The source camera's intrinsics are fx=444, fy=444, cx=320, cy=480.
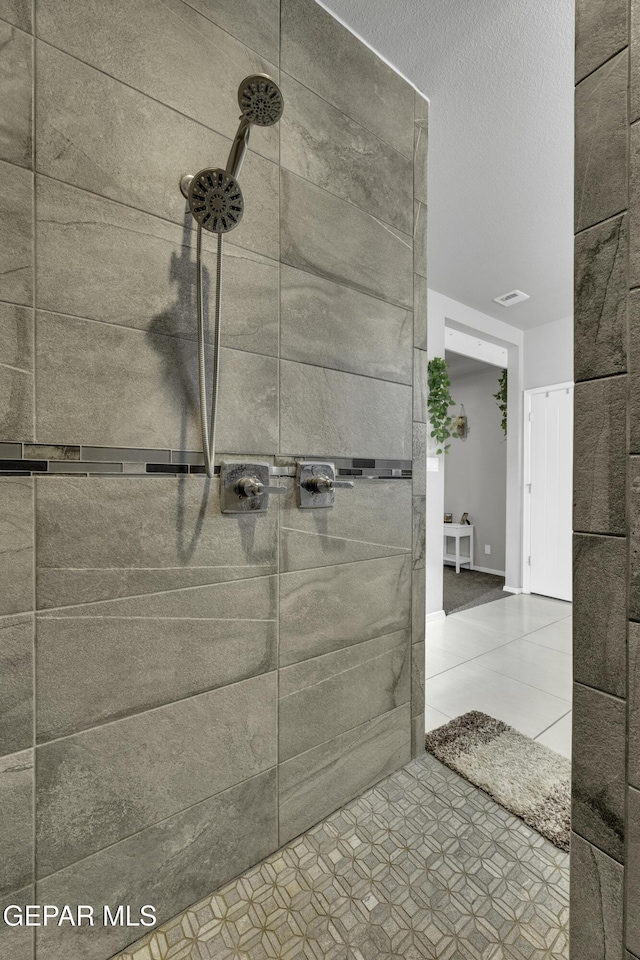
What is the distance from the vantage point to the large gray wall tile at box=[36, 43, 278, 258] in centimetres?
93

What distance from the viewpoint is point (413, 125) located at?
1695 millimetres

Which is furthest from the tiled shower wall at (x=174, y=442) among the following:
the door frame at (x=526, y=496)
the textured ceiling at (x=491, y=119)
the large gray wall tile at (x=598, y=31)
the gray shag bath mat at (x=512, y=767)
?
the door frame at (x=526, y=496)

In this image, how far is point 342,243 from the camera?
1.44 m

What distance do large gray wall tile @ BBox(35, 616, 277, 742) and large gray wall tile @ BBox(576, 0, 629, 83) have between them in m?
1.35

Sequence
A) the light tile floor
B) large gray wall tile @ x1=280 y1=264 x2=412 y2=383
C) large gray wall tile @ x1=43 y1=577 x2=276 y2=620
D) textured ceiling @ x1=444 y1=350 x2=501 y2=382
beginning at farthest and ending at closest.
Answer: textured ceiling @ x1=444 y1=350 x2=501 y2=382, the light tile floor, large gray wall tile @ x1=280 y1=264 x2=412 y2=383, large gray wall tile @ x1=43 y1=577 x2=276 y2=620

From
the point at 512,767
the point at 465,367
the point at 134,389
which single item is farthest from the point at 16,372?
the point at 465,367

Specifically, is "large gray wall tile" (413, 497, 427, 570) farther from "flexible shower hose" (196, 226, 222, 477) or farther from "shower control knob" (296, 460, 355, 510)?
"flexible shower hose" (196, 226, 222, 477)

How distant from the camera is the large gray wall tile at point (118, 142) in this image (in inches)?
36.8

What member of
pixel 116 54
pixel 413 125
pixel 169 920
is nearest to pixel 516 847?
pixel 169 920

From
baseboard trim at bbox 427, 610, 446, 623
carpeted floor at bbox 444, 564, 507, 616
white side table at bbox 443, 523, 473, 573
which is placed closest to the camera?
baseboard trim at bbox 427, 610, 446, 623

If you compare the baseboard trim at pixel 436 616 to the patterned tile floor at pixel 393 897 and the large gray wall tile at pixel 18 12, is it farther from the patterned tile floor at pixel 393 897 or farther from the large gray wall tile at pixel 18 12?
the large gray wall tile at pixel 18 12

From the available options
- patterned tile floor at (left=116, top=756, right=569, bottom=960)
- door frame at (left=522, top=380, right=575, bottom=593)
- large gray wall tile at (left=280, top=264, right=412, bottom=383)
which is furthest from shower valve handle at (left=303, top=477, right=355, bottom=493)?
door frame at (left=522, top=380, right=575, bottom=593)

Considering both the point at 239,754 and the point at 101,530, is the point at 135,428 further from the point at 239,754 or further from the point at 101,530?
the point at 239,754

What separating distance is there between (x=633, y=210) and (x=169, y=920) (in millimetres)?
1784
